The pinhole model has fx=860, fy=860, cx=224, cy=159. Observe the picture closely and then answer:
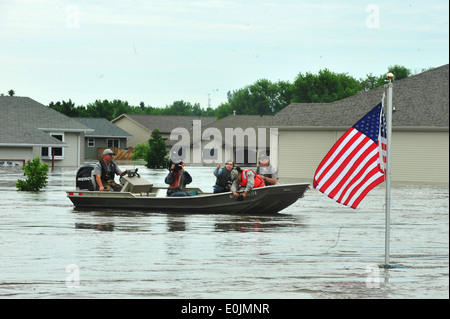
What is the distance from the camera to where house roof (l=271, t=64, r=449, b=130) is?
145 ft

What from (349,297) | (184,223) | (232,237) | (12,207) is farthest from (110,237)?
(12,207)

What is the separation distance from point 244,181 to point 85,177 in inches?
193

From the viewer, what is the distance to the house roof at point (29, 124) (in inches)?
2389

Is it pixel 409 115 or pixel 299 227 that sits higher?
pixel 409 115

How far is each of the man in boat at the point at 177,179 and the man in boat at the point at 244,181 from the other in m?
1.27

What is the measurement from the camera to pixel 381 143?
11633 mm

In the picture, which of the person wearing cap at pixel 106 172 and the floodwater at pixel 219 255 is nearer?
the floodwater at pixel 219 255

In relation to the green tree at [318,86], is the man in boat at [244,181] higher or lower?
lower

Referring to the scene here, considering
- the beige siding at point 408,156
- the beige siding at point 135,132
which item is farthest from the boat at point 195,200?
the beige siding at point 135,132

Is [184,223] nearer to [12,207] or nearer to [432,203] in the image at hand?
[12,207]

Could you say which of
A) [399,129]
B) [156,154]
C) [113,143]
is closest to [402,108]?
[399,129]

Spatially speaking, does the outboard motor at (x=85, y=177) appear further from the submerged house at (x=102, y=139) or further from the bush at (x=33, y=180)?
A: the submerged house at (x=102, y=139)

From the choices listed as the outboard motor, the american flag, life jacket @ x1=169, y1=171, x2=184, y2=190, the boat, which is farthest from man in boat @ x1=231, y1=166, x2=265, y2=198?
the american flag

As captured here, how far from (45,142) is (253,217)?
41.9 m
